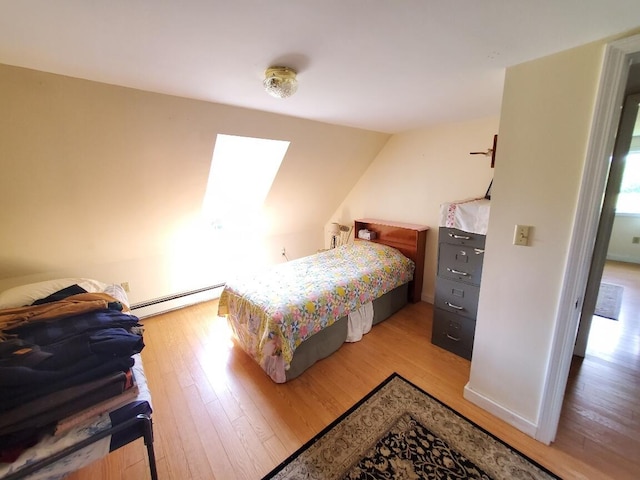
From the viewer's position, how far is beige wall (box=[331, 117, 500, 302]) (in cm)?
268

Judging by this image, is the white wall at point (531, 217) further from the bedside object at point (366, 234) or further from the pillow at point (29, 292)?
the pillow at point (29, 292)

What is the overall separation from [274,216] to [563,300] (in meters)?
3.01

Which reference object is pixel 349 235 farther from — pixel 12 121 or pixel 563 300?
pixel 12 121

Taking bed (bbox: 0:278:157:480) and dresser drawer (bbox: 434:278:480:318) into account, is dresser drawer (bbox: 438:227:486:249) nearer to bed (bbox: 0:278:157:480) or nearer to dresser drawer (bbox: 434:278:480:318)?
dresser drawer (bbox: 434:278:480:318)

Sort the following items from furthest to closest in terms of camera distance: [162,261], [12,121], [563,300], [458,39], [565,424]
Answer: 1. [162,261]
2. [565,424]
3. [12,121]
4. [563,300]
5. [458,39]

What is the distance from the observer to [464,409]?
176cm

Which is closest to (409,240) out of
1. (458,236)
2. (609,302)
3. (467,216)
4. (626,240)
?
(458,236)

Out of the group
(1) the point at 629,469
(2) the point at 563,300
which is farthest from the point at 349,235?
(1) the point at 629,469

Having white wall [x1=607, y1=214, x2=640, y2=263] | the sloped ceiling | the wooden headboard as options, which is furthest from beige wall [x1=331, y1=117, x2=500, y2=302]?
white wall [x1=607, y1=214, x2=640, y2=263]

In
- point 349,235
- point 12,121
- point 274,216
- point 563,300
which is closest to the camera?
point 563,300

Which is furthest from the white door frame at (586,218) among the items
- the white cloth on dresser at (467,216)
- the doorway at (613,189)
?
the doorway at (613,189)

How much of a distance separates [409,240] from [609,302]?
271 centimetres

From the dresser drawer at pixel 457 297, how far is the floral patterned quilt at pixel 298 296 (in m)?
0.55

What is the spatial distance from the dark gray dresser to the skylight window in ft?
6.17
